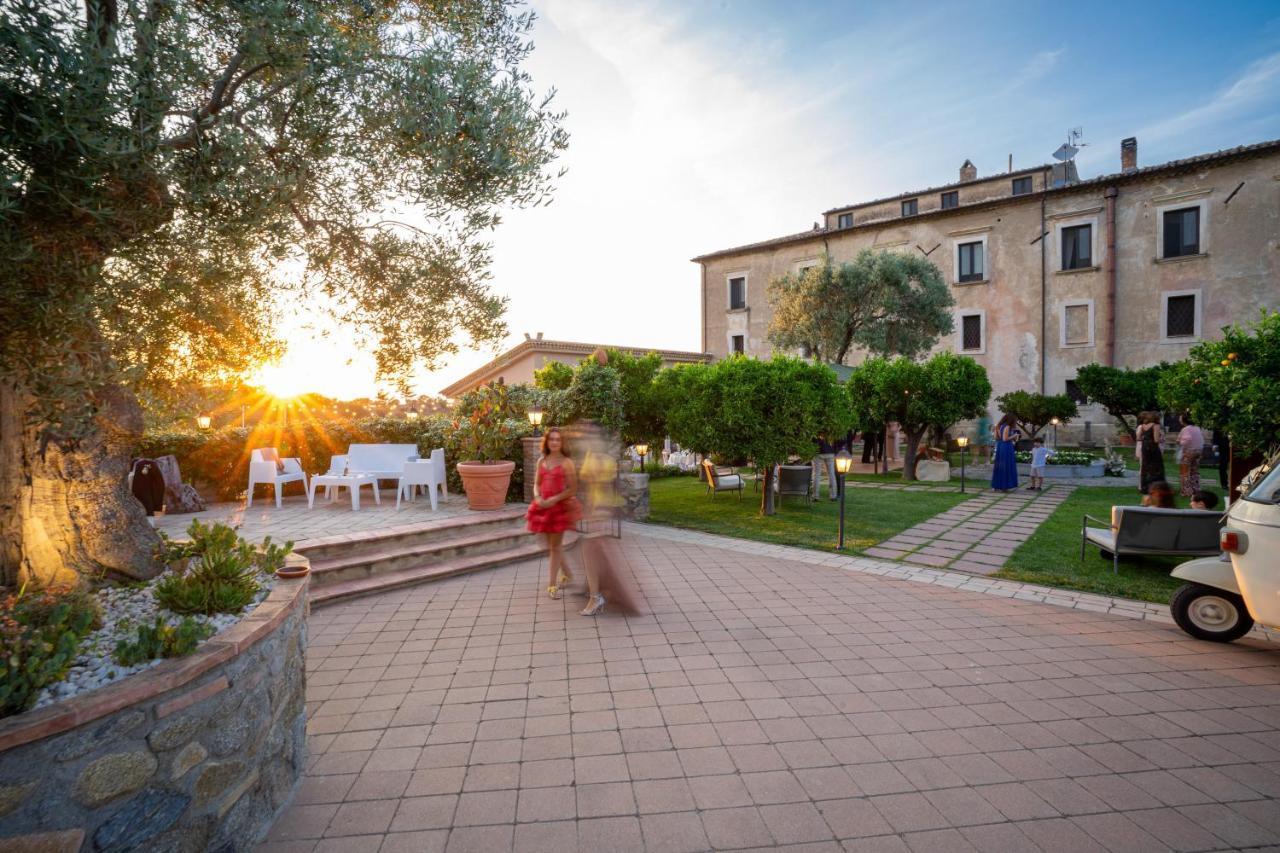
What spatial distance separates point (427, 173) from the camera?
4359 millimetres

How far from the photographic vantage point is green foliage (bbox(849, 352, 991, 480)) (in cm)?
1563

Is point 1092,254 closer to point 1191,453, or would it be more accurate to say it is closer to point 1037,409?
point 1037,409

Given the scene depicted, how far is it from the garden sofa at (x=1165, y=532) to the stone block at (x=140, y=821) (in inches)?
317

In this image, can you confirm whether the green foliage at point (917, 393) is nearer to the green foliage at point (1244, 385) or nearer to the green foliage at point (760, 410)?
the green foliage at point (760, 410)

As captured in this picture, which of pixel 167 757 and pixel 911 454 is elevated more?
pixel 911 454

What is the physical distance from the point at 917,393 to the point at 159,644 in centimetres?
1664

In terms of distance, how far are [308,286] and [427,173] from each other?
157 centimetres

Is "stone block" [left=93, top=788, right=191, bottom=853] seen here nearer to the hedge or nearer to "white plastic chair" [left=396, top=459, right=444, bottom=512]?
"white plastic chair" [left=396, top=459, right=444, bottom=512]

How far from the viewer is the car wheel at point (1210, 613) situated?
4.71m

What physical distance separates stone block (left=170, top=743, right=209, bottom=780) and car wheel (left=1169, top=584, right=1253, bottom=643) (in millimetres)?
6845

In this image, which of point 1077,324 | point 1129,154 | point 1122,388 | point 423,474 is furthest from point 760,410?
point 1129,154

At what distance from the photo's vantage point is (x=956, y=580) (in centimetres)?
670

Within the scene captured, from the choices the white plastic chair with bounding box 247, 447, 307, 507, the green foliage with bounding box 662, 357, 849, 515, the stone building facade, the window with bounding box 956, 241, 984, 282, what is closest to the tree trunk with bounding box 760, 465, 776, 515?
the green foliage with bounding box 662, 357, 849, 515

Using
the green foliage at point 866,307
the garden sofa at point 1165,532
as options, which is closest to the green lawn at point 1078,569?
the garden sofa at point 1165,532
